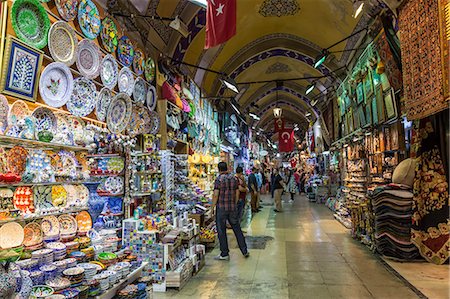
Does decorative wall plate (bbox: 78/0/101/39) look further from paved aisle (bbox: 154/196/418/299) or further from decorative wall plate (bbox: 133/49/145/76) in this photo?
paved aisle (bbox: 154/196/418/299)

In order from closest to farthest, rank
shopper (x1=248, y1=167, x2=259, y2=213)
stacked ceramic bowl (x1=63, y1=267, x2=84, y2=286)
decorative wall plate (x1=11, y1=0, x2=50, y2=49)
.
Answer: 1. stacked ceramic bowl (x1=63, y1=267, x2=84, y2=286)
2. decorative wall plate (x1=11, y1=0, x2=50, y2=49)
3. shopper (x1=248, y1=167, x2=259, y2=213)

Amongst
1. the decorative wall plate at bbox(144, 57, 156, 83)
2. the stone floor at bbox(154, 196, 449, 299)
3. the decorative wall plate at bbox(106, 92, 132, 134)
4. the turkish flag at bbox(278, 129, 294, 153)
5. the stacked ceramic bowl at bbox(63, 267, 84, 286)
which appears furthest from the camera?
the turkish flag at bbox(278, 129, 294, 153)

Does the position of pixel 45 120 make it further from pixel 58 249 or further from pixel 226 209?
pixel 226 209

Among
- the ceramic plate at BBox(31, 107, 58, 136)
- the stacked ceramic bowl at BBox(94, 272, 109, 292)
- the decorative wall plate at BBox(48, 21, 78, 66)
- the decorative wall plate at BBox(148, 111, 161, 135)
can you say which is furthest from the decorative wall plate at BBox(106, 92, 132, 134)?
the stacked ceramic bowl at BBox(94, 272, 109, 292)

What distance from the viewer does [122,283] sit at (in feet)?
9.13

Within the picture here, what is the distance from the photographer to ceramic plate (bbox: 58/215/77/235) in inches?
118

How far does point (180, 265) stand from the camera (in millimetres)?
3795

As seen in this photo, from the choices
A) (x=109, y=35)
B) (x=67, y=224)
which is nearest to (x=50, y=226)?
(x=67, y=224)

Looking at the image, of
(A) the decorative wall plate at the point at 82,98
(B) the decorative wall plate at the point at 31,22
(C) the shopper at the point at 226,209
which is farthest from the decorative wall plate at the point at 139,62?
(C) the shopper at the point at 226,209

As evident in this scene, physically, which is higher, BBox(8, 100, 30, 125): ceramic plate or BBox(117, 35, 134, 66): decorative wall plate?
BBox(117, 35, 134, 66): decorative wall plate

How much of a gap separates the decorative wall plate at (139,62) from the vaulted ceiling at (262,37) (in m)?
0.31

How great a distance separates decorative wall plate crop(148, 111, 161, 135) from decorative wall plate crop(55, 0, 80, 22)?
2068 mm

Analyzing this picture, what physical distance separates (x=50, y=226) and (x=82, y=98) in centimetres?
144

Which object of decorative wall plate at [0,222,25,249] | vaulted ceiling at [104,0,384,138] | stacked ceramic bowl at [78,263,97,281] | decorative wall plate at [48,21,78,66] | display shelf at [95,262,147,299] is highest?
vaulted ceiling at [104,0,384,138]
